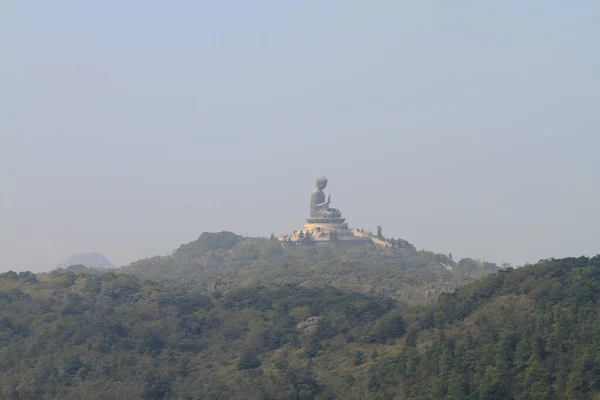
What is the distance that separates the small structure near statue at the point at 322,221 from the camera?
167125 mm

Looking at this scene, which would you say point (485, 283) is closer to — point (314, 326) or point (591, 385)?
point (314, 326)

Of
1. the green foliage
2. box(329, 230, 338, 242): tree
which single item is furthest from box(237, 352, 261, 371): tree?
box(329, 230, 338, 242): tree

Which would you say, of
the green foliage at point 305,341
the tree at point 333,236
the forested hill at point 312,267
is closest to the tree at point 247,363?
the green foliage at point 305,341

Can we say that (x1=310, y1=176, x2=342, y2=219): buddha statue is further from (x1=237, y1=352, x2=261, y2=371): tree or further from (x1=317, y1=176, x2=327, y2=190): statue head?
(x1=237, y1=352, x2=261, y2=371): tree

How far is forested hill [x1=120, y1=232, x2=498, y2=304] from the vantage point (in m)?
122

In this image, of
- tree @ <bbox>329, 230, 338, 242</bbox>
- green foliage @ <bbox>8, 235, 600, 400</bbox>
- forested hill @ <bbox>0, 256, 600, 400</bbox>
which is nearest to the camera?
forested hill @ <bbox>0, 256, 600, 400</bbox>

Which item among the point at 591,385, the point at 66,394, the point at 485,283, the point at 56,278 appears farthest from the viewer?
the point at 56,278

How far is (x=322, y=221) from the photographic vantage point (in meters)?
168

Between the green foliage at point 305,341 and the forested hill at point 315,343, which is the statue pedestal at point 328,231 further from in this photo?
the forested hill at point 315,343

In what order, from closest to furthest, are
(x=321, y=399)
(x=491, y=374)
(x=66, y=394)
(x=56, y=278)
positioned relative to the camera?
(x=491, y=374), (x=321, y=399), (x=66, y=394), (x=56, y=278)

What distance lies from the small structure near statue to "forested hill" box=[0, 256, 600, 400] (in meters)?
62.5

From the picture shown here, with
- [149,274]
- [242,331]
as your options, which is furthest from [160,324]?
[149,274]

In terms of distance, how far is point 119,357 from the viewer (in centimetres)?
8350

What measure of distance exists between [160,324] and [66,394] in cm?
1726
